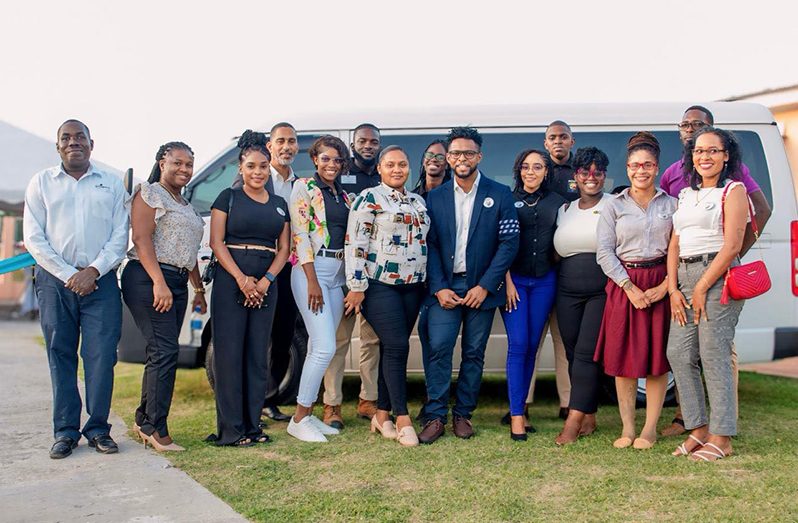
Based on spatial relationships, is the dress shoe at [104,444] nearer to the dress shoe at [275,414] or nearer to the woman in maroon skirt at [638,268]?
the dress shoe at [275,414]

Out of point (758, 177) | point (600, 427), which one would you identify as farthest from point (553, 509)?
point (758, 177)

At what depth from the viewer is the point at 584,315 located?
466 centimetres

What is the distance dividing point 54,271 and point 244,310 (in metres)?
1.11

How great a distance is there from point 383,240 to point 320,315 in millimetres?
657

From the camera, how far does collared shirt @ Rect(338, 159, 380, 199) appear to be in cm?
522

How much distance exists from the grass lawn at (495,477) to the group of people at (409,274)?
8.0 inches

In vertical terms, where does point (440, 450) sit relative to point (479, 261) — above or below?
below

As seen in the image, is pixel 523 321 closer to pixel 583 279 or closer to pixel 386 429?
pixel 583 279

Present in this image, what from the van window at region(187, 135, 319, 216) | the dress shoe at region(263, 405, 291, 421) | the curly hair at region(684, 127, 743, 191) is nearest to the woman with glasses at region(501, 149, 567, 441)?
the curly hair at region(684, 127, 743, 191)

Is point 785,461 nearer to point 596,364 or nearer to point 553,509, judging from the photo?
point 596,364

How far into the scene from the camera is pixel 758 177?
564 centimetres

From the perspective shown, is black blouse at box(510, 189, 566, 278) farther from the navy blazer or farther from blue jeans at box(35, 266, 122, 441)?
blue jeans at box(35, 266, 122, 441)

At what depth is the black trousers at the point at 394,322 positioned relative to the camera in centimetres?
462

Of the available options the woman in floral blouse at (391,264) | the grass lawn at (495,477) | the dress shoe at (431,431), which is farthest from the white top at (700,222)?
the dress shoe at (431,431)
